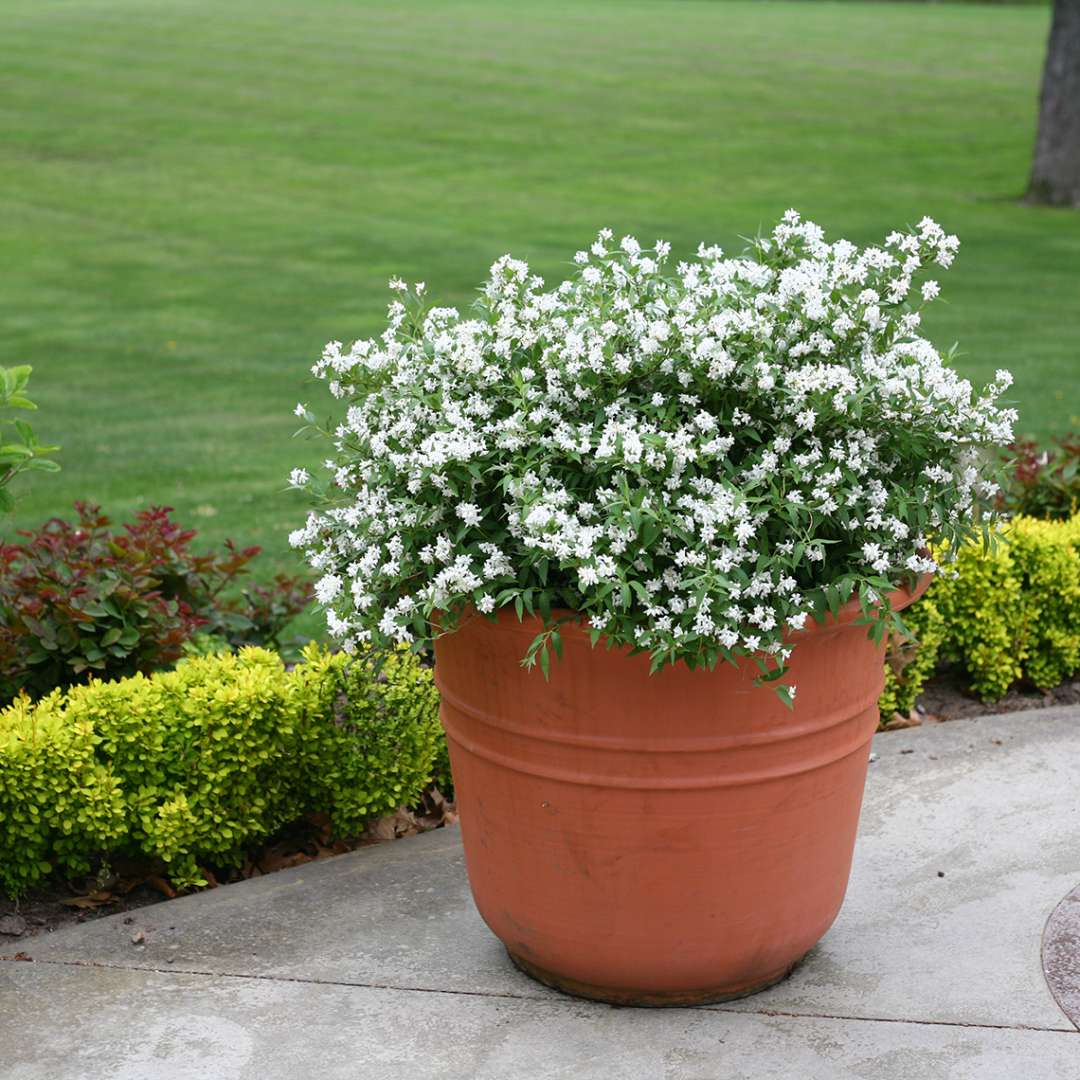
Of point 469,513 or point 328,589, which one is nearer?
point 469,513

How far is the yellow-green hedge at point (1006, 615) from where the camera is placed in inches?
189

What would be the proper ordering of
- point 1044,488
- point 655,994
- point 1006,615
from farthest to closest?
point 1044,488 < point 1006,615 < point 655,994

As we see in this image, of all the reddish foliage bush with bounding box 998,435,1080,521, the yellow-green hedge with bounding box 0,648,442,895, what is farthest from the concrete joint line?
the reddish foliage bush with bounding box 998,435,1080,521

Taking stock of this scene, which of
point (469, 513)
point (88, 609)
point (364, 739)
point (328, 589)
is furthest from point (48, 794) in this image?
point (469, 513)

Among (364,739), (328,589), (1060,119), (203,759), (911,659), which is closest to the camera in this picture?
(328,589)

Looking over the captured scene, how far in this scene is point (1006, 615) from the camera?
486 centimetres

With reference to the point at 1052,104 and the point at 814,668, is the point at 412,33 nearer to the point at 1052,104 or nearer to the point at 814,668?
the point at 1052,104

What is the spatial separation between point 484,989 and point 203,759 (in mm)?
992

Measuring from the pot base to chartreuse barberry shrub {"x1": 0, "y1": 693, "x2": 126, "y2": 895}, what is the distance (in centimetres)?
120

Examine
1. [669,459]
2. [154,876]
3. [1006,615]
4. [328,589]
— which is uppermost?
[669,459]

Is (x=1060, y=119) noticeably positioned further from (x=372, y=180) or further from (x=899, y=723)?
(x=899, y=723)

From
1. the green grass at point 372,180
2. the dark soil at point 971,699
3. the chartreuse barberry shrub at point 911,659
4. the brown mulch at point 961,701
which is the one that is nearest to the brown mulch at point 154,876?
the chartreuse barberry shrub at point 911,659

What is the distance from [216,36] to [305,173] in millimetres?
15252

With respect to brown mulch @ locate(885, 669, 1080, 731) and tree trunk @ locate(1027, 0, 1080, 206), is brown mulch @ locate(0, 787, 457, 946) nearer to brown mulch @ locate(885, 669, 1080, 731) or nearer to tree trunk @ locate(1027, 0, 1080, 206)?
brown mulch @ locate(885, 669, 1080, 731)
